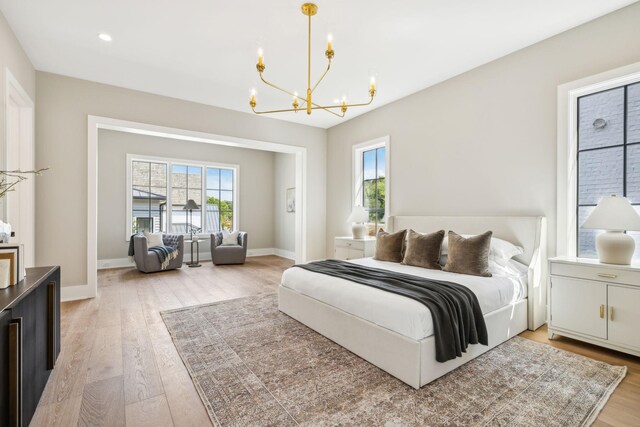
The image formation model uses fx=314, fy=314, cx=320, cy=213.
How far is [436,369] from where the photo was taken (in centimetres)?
210

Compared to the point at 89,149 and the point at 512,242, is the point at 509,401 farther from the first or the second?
the point at 89,149

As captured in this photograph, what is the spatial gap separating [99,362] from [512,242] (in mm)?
3960

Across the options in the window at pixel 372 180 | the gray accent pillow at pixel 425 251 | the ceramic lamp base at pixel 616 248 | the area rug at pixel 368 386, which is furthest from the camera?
the window at pixel 372 180

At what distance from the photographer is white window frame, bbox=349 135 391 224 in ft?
16.6

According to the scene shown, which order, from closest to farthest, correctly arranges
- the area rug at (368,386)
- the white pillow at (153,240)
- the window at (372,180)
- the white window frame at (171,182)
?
the area rug at (368,386)
the window at (372,180)
the white pillow at (153,240)
the white window frame at (171,182)

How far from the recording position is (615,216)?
8.06 ft

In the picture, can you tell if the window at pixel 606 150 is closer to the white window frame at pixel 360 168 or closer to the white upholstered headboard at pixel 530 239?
the white upholstered headboard at pixel 530 239

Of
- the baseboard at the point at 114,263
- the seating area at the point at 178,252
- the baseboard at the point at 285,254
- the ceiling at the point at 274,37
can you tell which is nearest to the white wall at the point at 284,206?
the baseboard at the point at 285,254

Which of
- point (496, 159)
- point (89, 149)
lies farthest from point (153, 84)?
point (496, 159)

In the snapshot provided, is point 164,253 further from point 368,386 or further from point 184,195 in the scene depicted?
point 368,386

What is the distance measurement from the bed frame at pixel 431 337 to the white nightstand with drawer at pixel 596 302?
10.6 inches

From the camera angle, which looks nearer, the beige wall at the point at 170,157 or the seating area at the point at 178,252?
the seating area at the point at 178,252

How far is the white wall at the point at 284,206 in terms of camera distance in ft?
25.1

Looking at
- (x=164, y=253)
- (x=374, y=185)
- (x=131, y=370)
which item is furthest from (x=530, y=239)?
(x=164, y=253)
